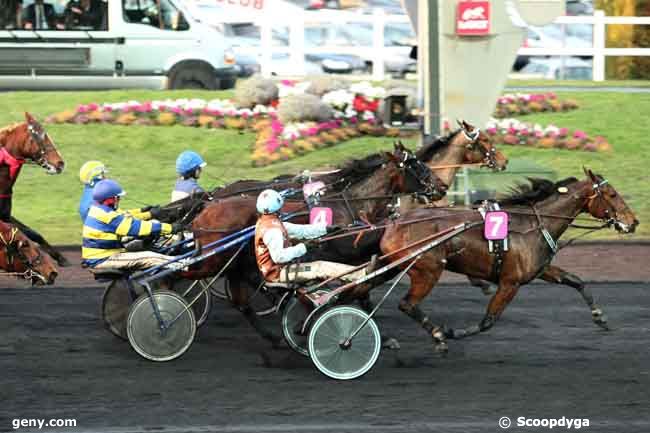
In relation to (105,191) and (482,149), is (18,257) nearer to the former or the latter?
(105,191)

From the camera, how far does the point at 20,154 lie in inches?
463

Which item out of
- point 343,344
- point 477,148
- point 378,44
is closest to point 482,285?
point 477,148

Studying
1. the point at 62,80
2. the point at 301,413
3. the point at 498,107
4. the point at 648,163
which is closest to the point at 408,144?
the point at 498,107

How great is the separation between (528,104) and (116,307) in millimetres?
11137

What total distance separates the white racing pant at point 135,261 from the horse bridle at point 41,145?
2.42 meters

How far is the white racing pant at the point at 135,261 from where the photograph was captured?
9.70m

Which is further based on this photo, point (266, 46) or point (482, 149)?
point (266, 46)

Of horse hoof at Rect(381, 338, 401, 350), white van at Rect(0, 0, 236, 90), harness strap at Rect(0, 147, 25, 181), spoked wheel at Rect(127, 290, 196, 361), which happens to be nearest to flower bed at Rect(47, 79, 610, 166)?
white van at Rect(0, 0, 236, 90)

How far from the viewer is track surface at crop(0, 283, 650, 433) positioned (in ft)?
26.9

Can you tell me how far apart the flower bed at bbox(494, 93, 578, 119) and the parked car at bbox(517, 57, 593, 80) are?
5193 millimetres

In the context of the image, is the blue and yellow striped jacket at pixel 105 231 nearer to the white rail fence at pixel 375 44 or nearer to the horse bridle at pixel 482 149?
the horse bridle at pixel 482 149

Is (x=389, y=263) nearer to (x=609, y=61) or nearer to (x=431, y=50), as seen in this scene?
(x=431, y=50)

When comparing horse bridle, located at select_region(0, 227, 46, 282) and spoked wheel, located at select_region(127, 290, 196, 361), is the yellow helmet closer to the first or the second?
horse bridle, located at select_region(0, 227, 46, 282)

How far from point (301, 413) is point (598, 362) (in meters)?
2.58
